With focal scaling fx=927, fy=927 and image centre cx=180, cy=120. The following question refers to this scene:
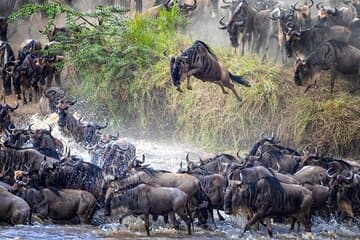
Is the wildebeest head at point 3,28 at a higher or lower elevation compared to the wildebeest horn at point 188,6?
lower

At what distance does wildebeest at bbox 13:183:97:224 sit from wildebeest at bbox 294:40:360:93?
20.6 ft

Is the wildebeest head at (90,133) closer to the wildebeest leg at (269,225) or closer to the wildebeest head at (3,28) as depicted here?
the wildebeest leg at (269,225)

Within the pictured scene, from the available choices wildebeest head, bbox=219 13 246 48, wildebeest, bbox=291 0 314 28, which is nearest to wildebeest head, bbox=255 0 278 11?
wildebeest, bbox=291 0 314 28

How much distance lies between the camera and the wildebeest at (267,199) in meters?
11.6

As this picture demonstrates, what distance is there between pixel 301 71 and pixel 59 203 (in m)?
6.59

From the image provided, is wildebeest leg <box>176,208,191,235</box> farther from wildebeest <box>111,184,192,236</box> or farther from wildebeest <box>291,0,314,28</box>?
wildebeest <box>291,0,314,28</box>

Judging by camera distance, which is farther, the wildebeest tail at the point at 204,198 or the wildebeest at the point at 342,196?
the wildebeest at the point at 342,196

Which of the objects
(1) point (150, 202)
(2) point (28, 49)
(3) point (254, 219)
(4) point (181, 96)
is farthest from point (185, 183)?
(2) point (28, 49)

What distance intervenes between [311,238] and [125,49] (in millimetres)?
8602

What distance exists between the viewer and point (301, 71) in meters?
16.9

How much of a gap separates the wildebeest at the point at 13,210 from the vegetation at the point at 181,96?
6.17 meters

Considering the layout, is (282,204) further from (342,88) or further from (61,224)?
(342,88)

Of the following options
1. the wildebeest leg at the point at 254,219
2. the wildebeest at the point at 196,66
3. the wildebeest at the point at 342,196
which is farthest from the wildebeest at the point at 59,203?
the wildebeest at the point at 342,196

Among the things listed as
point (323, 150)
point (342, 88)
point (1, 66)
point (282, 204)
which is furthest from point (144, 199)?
point (1, 66)
